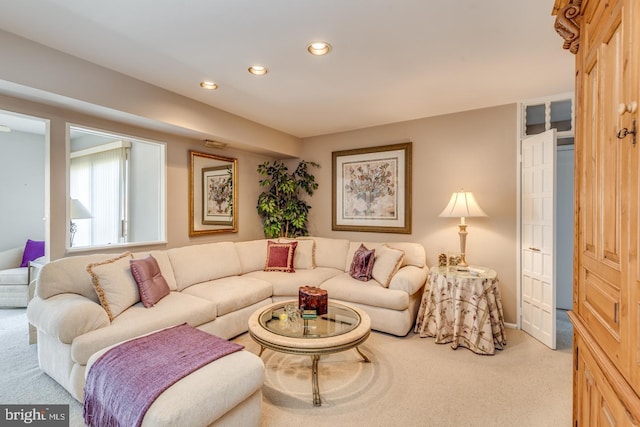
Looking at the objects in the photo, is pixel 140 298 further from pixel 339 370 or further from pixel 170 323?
pixel 339 370

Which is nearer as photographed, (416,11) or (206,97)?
(416,11)

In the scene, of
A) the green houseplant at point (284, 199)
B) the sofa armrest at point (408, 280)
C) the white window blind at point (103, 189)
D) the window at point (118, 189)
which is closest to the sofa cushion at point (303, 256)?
the green houseplant at point (284, 199)

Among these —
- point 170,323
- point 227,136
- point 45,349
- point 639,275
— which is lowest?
point 45,349

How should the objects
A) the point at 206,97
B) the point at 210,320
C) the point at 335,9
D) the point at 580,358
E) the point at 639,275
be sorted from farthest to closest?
the point at 206,97 → the point at 210,320 → the point at 335,9 → the point at 580,358 → the point at 639,275

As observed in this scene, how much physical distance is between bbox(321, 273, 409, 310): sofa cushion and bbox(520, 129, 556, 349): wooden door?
130 cm

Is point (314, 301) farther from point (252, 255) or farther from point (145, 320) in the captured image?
point (252, 255)

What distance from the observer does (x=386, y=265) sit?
338 cm

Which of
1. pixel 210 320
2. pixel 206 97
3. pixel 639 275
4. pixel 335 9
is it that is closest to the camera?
pixel 639 275

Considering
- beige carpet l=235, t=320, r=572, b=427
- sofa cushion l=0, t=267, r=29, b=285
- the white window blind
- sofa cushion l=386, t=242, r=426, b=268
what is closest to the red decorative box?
beige carpet l=235, t=320, r=572, b=427

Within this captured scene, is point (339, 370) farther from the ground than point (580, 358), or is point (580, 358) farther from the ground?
point (580, 358)

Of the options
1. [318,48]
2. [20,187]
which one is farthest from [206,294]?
[20,187]

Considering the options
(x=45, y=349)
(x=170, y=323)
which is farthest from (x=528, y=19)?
(x=45, y=349)

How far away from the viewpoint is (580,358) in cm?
124

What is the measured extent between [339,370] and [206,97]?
295cm
